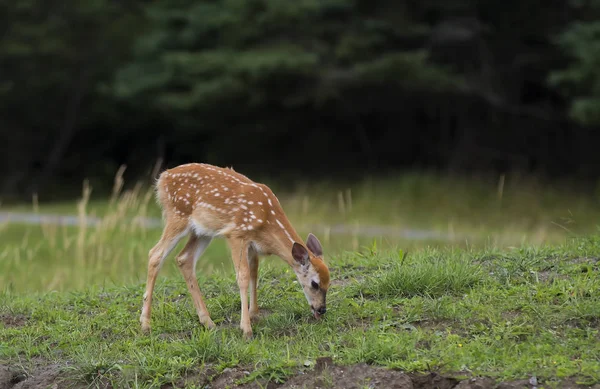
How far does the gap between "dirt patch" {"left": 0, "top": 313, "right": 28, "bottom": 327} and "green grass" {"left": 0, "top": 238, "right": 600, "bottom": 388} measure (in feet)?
0.11

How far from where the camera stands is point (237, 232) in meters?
6.77

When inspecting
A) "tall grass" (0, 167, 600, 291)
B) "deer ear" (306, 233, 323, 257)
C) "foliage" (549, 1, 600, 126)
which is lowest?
"tall grass" (0, 167, 600, 291)

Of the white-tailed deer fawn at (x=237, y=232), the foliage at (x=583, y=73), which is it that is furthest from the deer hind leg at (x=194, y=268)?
the foliage at (x=583, y=73)

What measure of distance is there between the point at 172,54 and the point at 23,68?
705 cm

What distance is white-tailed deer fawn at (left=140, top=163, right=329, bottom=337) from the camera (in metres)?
6.59

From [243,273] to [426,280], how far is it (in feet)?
4.57

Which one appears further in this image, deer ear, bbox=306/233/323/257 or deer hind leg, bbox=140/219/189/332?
deer hind leg, bbox=140/219/189/332

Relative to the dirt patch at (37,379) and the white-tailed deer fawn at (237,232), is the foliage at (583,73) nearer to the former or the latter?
the white-tailed deer fawn at (237,232)

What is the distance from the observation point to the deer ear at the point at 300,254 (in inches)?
256

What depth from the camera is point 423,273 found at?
6863 millimetres

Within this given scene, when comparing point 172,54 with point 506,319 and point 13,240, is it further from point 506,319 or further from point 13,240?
point 506,319

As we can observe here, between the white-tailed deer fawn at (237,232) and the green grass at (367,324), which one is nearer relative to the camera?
the green grass at (367,324)

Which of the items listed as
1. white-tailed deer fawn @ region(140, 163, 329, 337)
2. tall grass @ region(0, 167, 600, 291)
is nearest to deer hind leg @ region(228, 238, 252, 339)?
white-tailed deer fawn @ region(140, 163, 329, 337)

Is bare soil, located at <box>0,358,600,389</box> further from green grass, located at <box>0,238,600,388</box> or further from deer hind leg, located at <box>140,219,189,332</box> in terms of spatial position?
deer hind leg, located at <box>140,219,189,332</box>
